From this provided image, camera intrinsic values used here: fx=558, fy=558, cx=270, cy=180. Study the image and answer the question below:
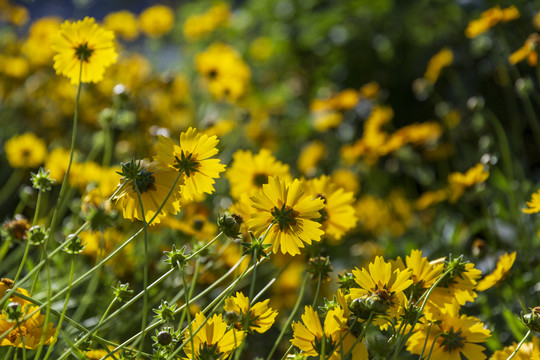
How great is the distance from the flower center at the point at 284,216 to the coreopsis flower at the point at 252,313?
98 millimetres

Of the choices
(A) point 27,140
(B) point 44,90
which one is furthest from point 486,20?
(B) point 44,90

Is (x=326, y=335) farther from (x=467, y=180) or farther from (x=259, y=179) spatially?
(x=467, y=180)

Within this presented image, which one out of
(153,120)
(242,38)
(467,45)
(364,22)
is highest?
(242,38)

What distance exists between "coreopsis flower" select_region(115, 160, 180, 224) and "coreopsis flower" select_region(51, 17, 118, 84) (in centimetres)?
21

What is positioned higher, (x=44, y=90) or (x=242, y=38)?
(x=242, y=38)

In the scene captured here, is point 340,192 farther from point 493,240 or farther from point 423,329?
point 493,240

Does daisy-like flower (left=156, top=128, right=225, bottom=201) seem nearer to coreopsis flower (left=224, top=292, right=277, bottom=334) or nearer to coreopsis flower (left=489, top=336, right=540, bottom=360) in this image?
coreopsis flower (left=224, top=292, right=277, bottom=334)

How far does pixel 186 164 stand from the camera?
73cm

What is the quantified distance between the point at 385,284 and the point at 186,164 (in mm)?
295

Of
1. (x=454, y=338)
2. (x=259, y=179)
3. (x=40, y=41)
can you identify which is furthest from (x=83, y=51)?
(x=40, y=41)

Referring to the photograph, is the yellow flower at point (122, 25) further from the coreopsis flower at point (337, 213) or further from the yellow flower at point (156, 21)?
the coreopsis flower at point (337, 213)

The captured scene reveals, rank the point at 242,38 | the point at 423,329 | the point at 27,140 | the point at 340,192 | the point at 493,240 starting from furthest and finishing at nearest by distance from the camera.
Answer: the point at 242,38 → the point at 27,140 → the point at 493,240 → the point at 340,192 → the point at 423,329

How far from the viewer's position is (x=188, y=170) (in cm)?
Answer: 74

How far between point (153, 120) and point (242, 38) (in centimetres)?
112
